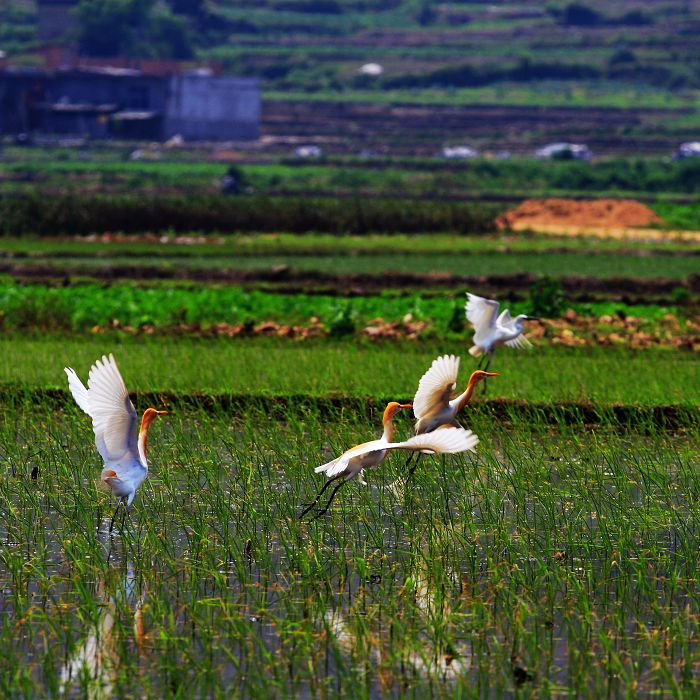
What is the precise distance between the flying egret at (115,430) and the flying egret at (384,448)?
1015mm

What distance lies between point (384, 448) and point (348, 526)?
121 cm

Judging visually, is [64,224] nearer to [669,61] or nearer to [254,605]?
[254,605]

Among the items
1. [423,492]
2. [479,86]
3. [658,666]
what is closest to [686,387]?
[423,492]

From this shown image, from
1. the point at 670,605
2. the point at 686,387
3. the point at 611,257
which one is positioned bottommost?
the point at 611,257

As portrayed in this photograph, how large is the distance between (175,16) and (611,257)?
87.2 meters

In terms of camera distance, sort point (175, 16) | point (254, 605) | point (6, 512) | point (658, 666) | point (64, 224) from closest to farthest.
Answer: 1. point (658, 666)
2. point (254, 605)
3. point (6, 512)
4. point (64, 224)
5. point (175, 16)

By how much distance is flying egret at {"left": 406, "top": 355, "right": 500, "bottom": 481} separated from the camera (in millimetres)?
9523

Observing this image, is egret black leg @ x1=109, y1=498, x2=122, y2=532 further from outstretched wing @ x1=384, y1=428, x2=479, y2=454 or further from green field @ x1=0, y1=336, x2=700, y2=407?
green field @ x1=0, y1=336, x2=700, y2=407

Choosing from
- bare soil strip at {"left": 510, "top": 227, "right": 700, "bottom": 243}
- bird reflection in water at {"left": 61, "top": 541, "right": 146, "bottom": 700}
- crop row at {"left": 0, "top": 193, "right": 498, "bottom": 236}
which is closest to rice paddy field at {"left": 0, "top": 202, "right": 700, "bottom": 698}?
bird reflection in water at {"left": 61, "top": 541, "right": 146, "bottom": 700}

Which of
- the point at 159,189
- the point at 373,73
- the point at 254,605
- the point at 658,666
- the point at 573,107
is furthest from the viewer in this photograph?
the point at 373,73

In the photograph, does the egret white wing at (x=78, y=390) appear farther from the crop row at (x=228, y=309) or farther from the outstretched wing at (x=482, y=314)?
the crop row at (x=228, y=309)

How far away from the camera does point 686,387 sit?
43.6 ft

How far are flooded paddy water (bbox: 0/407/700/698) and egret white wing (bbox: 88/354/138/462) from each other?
0.42m

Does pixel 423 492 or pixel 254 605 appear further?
pixel 423 492
